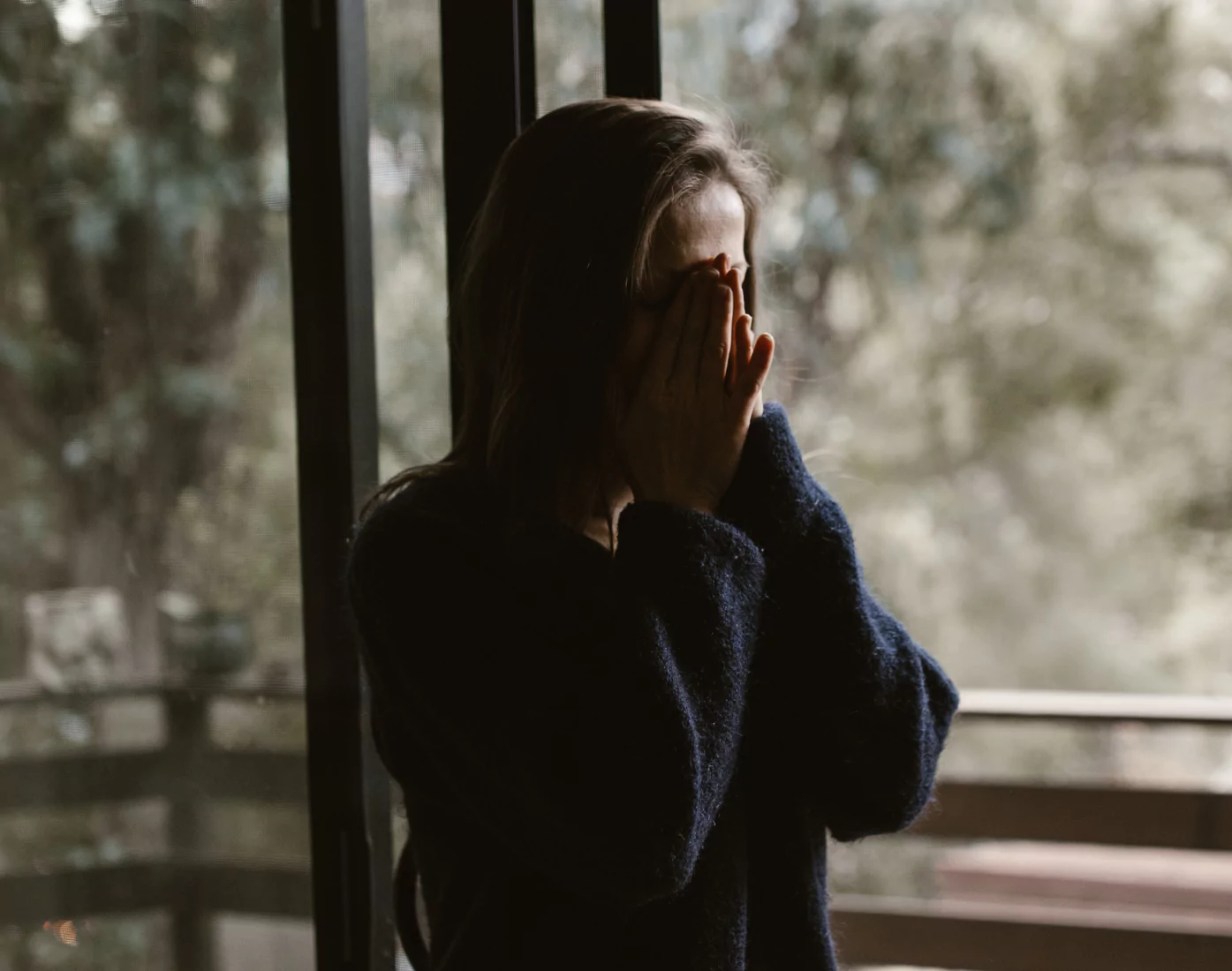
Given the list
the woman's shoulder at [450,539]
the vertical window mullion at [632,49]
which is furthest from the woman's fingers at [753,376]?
the vertical window mullion at [632,49]

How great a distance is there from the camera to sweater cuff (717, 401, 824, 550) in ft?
2.29

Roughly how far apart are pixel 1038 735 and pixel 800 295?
3.42 feet

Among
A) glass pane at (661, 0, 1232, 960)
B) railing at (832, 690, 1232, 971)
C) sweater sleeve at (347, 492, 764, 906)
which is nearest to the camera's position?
sweater sleeve at (347, 492, 764, 906)

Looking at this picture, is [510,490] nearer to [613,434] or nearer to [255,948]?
[613,434]

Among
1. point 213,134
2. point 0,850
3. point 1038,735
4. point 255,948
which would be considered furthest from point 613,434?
point 1038,735

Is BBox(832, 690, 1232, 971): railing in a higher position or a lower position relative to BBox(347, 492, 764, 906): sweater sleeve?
lower

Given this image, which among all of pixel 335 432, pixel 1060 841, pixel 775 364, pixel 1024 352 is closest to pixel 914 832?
pixel 1060 841

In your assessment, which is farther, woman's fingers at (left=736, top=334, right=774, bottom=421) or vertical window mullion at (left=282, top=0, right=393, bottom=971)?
vertical window mullion at (left=282, top=0, right=393, bottom=971)

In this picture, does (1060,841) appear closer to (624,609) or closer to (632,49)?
(624,609)

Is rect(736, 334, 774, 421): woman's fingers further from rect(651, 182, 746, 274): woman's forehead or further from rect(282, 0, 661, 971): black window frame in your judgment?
rect(282, 0, 661, 971): black window frame

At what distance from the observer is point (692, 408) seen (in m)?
0.70

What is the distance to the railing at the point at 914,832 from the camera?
0.99 metres

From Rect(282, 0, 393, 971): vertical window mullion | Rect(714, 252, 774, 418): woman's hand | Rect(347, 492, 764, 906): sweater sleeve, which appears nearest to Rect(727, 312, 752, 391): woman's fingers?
Rect(714, 252, 774, 418): woman's hand

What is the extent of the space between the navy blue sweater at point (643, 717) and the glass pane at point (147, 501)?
0.99ft
